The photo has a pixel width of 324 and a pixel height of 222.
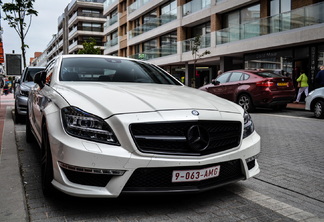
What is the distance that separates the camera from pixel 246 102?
1266 cm

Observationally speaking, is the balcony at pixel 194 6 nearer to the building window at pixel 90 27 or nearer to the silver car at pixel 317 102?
the silver car at pixel 317 102

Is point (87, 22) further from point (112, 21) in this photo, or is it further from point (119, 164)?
point (119, 164)

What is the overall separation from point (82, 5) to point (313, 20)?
5413cm

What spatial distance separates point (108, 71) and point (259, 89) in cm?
882

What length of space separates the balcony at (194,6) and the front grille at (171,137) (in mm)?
23095

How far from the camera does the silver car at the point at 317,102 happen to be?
10375mm

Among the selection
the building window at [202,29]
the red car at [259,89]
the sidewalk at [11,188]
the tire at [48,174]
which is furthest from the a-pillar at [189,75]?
the tire at [48,174]

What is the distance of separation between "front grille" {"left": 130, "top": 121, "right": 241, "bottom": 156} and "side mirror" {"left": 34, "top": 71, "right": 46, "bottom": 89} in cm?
246

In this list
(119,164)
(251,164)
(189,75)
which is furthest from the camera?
(189,75)

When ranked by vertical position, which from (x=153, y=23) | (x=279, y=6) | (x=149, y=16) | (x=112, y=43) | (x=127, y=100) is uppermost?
(x=149, y=16)

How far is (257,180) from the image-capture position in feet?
13.0

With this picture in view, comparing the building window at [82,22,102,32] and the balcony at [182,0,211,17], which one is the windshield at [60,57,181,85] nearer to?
the balcony at [182,0,211,17]

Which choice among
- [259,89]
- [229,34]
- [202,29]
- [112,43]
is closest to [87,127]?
[259,89]

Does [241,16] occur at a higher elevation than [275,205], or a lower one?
higher
